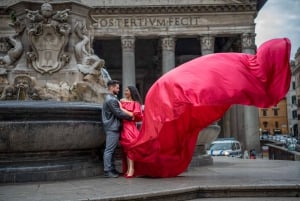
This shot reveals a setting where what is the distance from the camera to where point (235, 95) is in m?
6.18

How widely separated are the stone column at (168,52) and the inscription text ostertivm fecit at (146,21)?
53.9 inches

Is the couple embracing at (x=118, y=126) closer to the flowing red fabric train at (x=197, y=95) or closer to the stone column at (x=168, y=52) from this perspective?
the flowing red fabric train at (x=197, y=95)

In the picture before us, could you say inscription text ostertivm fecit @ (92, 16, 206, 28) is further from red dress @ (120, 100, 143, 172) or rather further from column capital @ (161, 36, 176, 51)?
red dress @ (120, 100, 143, 172)

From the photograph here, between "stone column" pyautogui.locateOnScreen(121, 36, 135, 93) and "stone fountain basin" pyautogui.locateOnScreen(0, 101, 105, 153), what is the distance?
105 feet

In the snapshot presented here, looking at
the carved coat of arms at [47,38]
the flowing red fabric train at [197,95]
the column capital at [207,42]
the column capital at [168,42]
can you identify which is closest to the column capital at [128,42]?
the column capital at [168,42]

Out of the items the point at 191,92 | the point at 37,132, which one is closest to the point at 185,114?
the point at 191,92

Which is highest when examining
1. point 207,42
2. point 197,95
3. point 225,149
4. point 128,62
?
point 207,42

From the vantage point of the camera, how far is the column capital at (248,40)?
128 ft

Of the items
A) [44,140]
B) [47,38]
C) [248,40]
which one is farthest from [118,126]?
[248,40]

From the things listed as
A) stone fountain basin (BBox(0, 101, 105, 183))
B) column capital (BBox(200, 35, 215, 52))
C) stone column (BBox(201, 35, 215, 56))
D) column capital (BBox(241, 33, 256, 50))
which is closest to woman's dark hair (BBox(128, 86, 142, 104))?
stone fountain basin (BBox(0, 101, 105, 183))

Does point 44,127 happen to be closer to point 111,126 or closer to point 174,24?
point 111,126

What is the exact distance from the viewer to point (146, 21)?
39.9 m

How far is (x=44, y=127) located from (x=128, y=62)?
33307mm

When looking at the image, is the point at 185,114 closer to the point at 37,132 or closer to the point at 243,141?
the point at 37,132
